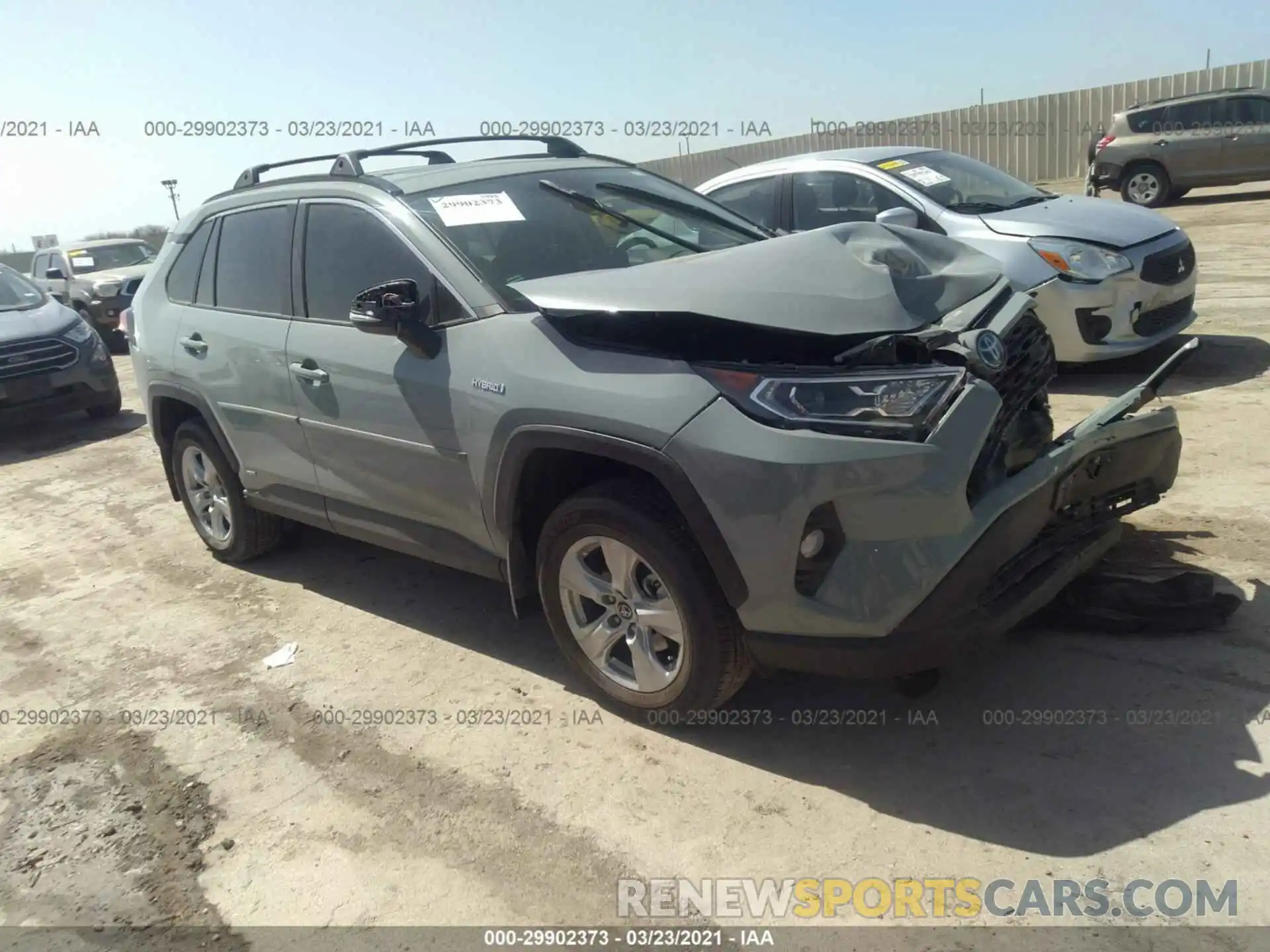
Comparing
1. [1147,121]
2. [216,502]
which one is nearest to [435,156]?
[216,502]

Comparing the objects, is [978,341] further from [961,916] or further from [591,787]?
[591,787]

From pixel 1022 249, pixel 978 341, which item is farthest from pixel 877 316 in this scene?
pixel 1022 249

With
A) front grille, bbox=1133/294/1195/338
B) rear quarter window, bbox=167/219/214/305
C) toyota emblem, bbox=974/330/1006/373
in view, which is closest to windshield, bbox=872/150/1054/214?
front grille, bbox=1133/294/1195/338

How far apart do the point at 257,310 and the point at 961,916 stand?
3.79m

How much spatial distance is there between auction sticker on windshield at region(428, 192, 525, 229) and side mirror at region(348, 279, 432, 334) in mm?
375

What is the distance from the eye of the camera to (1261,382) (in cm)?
647

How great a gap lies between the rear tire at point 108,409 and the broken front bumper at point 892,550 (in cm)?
876

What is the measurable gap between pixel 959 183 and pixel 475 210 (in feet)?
16.0

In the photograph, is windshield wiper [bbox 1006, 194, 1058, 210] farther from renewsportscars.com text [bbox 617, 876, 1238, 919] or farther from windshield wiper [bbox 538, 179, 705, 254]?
renewsportscars.com text [bbox 617, 876, 1238, 919]

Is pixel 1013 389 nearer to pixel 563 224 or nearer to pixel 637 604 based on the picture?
pixel 637 604

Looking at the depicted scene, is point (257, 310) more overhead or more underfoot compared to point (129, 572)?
more overhead

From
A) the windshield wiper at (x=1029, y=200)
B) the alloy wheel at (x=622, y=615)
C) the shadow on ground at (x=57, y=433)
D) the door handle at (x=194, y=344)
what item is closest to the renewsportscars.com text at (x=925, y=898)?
the alloy wheel at (x=622, y=615)

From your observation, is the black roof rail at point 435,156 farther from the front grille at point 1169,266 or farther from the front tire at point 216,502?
the front grille at point 1169,266

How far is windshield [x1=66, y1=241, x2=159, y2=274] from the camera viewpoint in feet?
54.6
